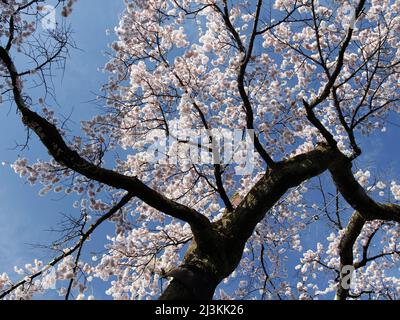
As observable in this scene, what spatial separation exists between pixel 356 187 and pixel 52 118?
5357 millimetres

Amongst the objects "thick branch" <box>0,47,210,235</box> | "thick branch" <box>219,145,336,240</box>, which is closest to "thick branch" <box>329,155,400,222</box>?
"thick branch" <box>219,145,336,240</box>

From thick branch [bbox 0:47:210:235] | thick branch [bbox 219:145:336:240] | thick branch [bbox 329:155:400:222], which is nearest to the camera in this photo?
thick branch [bbox 0:47:210:235]

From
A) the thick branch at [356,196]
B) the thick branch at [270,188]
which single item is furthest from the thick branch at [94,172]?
the thick branch at [356,196]

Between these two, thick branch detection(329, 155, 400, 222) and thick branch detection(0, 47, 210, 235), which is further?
thick branch detection(329, 155, 400, 222)

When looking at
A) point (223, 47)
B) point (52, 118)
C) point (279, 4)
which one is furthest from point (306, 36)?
point (52, 118)

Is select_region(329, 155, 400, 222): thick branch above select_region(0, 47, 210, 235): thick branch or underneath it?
above

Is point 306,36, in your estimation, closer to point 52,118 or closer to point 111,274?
point 52,118

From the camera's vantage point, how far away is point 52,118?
252 inches

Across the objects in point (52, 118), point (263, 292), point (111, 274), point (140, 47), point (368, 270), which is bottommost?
point (263, 292)

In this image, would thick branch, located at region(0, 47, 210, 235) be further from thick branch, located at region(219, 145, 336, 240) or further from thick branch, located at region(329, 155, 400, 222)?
thick branch, located at region(329, 155, 400, 222)

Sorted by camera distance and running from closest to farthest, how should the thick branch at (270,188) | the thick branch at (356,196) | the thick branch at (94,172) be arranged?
the thick branch at (94,172) → the thick branch at (270,188) → the thick branch at (356,196)

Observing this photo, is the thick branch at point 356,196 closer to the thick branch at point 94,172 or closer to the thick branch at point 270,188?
the thick branch at point 270,188
